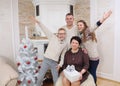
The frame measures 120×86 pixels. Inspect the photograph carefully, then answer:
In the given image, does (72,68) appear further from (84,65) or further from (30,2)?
(30,2)

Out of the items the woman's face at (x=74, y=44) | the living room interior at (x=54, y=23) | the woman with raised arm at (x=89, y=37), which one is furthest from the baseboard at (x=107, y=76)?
the woman's face at (x=74, y=44)

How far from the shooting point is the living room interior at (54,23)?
3.78 m

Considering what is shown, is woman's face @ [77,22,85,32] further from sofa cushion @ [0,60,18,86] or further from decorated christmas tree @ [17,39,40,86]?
sofa cushion @ [0,60,18,86]

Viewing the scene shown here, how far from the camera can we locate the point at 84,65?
8.72ft

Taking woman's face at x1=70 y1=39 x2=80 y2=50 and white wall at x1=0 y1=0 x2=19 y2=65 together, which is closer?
woman's face at x1=70 y1=39 x2=80 y2=50

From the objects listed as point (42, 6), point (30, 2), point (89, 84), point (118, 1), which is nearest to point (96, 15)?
point (118, 1)

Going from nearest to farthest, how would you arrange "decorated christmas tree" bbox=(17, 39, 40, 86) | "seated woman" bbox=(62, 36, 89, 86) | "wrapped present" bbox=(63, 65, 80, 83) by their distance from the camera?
"wrapped present" bbox=(63, 65, 80, 83), "seated woman" bbox=(62, 36, 89, 86), "decorated christmas tree" bbox=(17, 39, 40, 86)

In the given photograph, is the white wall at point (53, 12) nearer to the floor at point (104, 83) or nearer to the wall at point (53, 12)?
the wall at point (53, 12)

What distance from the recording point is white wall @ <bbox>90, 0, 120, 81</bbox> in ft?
12.2

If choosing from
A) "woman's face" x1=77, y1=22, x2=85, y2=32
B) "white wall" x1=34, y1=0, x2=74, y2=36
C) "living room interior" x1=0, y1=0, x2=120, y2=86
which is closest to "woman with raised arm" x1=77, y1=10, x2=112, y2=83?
"woman's face" x1=77, y1=22, x2=85, y2=32

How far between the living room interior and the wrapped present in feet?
4.51

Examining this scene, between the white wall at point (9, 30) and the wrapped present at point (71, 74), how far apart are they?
198cm

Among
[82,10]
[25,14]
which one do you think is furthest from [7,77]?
[82,10]

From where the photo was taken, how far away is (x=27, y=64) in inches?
126
